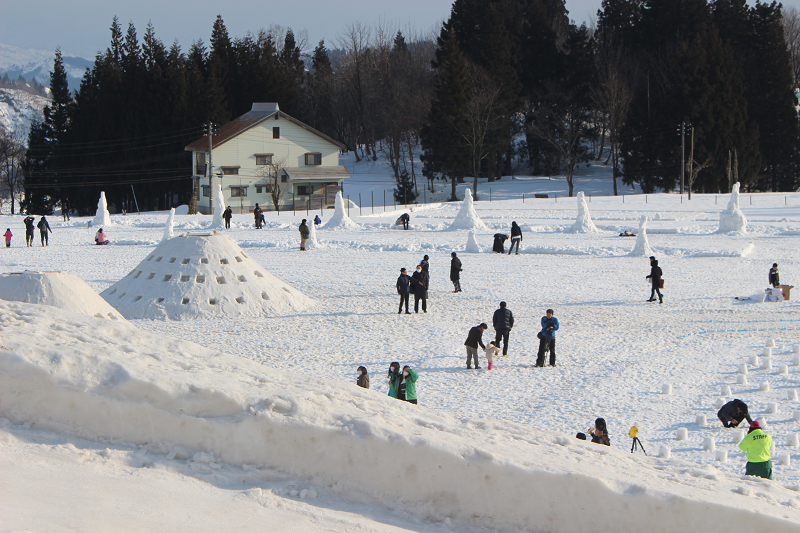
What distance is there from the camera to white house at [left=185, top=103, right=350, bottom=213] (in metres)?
59.7

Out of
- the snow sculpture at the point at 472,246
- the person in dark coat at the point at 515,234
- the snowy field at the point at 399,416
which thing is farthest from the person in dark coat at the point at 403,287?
the snow sculpture at the point at 472,246

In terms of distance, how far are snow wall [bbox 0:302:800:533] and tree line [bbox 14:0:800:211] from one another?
→ 5912 centimetres

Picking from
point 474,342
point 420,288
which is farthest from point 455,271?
point 474,342

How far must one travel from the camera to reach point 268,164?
60688 mm

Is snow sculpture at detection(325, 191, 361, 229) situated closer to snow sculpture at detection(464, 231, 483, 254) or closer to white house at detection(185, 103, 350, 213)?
snow sculpture at detection(464, 231, 483, 254)

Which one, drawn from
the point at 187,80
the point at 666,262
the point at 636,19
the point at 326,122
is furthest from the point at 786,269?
the point at 326,122

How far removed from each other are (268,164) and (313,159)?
421 cm

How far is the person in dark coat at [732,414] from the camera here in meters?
10.1

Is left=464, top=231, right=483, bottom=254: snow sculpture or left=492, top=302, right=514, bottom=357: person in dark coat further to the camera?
left=464, top=231, right=483, bottom=254: snow sculpture

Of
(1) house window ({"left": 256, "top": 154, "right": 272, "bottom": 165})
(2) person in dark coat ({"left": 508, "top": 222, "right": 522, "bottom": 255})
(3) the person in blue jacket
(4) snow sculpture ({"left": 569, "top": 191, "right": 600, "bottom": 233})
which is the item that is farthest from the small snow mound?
(1) house window ({"left": 256, "top": 154, "right": 272, "bottom": 165})

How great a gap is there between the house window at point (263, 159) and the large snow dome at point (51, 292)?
46.4 metres

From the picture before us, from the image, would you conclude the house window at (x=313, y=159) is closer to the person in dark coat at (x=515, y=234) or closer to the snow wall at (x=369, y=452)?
the person in dark coat at (x=515, y=234)

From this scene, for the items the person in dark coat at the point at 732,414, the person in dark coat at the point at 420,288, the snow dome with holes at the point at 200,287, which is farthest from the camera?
the person in dark coat at the point at 420,288

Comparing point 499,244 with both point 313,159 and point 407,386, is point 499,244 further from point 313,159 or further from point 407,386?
point 313,159
